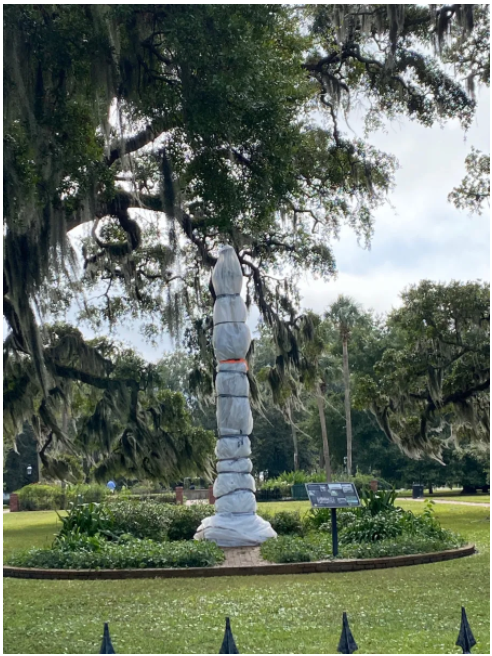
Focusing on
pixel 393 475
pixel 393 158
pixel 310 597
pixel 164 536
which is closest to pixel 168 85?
pixel 310 597

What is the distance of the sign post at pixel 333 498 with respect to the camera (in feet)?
39.8

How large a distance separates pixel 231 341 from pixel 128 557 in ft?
14.4

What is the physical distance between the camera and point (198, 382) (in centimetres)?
1714

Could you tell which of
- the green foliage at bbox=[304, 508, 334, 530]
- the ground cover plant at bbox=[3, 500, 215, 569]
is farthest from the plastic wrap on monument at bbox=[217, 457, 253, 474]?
the green foliage at bbox=[304, 508, 334, 530]

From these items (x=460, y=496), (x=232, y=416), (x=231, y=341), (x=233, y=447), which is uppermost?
(x=231, y=341)

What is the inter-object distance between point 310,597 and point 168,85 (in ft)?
19.2

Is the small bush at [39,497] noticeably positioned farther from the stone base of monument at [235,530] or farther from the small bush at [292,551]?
the small bush at [292,551]

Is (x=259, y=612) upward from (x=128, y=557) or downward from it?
upward

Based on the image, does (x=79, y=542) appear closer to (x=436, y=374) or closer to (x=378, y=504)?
(x=378, y=504)

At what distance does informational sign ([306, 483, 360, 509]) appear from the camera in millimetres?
12227

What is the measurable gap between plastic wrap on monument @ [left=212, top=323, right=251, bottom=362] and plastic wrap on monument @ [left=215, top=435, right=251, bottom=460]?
1.44m

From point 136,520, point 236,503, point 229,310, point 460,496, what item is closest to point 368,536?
point 236,503

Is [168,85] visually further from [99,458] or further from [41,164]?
[99,458]

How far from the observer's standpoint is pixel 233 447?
14.6 m
